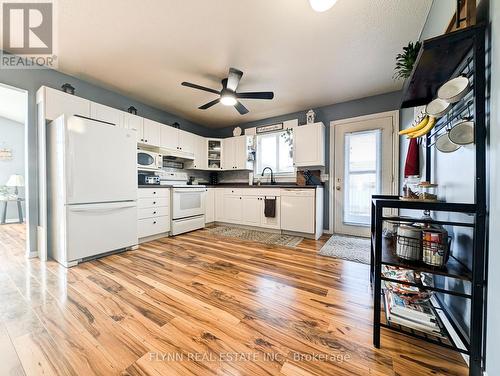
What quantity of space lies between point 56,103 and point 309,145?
363 cm

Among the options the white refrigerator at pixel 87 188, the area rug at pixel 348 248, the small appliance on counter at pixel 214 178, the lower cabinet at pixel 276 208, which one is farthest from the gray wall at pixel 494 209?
the small appliance on counter at pixel 214 178

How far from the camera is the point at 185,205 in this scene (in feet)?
11.9

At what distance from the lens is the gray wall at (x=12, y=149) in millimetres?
4844

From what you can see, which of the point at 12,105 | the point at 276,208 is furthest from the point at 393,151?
the point at 12,105

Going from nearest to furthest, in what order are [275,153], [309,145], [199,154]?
[309,145] < [275,153] < [199,154]

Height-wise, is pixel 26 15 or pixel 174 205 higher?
pixel 26 15

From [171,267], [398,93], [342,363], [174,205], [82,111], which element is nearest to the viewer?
[342,363]

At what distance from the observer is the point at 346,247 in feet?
9.16

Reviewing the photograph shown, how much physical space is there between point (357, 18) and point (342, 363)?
8.35ft

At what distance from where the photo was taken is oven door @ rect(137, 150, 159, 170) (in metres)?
3.19

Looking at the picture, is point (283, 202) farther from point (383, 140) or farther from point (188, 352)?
point (188, 352)

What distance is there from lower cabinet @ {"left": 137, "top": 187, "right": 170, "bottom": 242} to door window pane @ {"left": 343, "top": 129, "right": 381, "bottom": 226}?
3.13 m

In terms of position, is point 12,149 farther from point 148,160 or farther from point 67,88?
point 148,160

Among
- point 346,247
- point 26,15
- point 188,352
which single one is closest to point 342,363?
point 188,352
